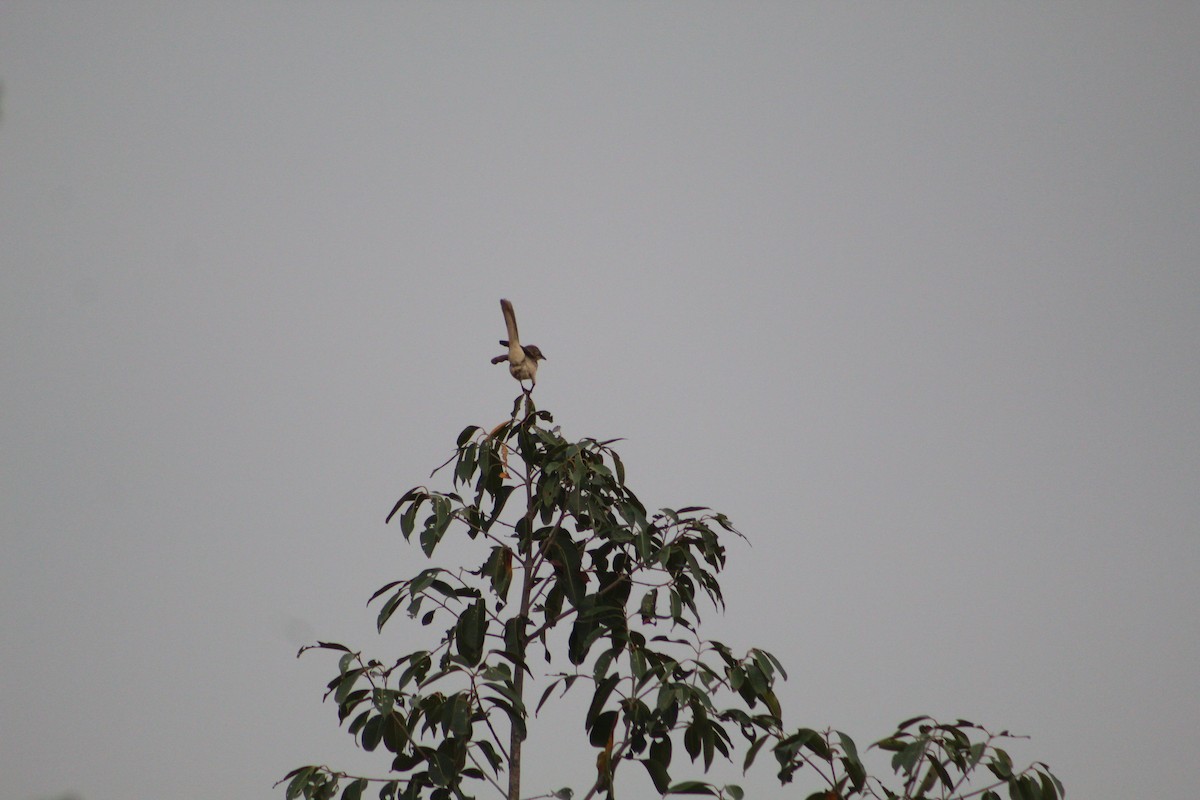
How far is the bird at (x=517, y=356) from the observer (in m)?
2.07

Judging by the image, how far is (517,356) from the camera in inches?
82.1

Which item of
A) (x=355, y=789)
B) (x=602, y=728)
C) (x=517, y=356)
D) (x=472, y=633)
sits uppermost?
(x=517, y=356)

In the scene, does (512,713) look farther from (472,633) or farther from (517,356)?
(517,356)

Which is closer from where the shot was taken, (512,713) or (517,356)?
(512,713)

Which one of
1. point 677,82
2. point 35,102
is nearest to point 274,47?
point 35,102

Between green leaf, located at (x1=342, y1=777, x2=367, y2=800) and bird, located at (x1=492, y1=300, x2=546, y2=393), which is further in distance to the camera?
bird, located at (x1=492, y1=300, x2=546, y2=393)

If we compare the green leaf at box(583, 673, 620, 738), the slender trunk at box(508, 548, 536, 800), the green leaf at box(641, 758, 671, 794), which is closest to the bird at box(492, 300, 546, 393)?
the slender trunk at box(508, 548, 536, 800)

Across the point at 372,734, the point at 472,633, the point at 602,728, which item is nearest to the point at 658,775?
the point at 602,728

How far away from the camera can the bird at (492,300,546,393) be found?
2072mm

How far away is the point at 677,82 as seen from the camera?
987 cm

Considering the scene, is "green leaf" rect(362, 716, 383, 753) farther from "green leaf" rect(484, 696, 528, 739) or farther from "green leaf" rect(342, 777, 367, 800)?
"green leaf" rect(484, 696, 528, 739)

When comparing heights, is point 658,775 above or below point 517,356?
below

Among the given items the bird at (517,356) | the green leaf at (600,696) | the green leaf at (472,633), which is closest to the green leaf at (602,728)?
the green leaf at (600,696)

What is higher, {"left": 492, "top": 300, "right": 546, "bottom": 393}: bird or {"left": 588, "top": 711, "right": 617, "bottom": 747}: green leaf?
{"left": 492, "top": 300, "right": 546, "bottom": 393}: bird
